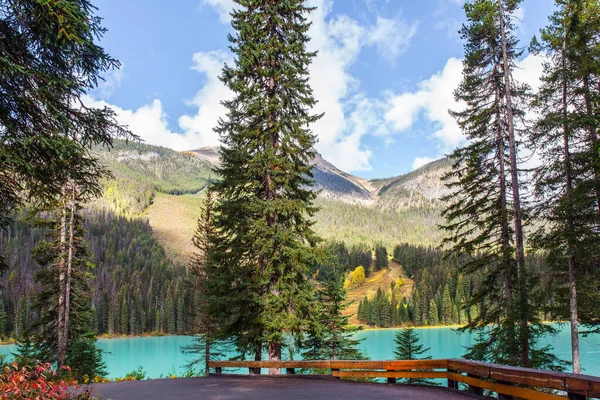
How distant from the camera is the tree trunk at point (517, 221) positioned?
13852 mm

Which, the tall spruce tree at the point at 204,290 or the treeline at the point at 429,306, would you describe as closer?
the tall spruce tree at the point at 204,290

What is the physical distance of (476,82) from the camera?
17141mm

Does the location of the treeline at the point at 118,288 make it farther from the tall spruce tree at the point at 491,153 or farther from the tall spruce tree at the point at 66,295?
the tall spruce tree at the point at 491,153

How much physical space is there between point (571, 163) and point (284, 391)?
13.2 meters

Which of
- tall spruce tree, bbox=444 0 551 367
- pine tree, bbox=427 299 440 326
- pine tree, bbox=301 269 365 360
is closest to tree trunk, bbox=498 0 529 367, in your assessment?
tall spruce tree, bbox=444 0 551 367

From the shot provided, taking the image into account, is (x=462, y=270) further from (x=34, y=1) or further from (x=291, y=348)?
(x=34, y=1)

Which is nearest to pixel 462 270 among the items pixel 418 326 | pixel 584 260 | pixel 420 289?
pixel 584 260

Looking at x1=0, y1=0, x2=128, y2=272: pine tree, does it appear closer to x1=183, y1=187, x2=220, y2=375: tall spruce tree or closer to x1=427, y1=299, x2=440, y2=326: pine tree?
x1=183, y1=187, x2=220, y2=375: tall spruce tree

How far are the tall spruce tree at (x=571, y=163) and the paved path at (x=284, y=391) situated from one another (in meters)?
8.62

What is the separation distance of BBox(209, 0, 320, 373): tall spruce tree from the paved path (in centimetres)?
245

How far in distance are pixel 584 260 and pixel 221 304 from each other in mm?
12744

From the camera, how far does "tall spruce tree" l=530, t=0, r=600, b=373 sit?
45.3ft

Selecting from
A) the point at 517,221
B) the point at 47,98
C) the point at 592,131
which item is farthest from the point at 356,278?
the point at 47,98

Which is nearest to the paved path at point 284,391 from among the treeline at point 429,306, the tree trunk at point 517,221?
the tree trunk at point 517,221
